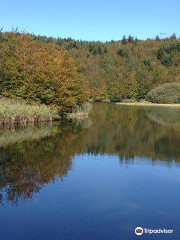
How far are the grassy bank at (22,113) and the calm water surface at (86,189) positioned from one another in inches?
317

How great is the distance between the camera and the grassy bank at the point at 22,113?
115 ft

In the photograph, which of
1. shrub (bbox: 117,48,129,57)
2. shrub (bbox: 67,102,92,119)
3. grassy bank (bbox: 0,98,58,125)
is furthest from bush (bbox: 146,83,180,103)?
shrub (bbox: 117,48,129,57)

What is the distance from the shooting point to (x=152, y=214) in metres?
12.1

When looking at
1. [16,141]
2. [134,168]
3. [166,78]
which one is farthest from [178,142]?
[166,78]

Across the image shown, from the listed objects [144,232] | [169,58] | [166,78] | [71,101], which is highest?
[169,58]

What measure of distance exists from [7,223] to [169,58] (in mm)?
156876

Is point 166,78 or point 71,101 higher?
point 166,78

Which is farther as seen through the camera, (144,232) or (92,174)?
(92,174)

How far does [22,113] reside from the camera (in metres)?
37.0

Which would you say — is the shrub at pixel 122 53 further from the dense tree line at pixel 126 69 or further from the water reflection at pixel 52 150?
the water reflection at pixel 52 150

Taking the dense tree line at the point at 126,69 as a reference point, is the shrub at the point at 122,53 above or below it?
above

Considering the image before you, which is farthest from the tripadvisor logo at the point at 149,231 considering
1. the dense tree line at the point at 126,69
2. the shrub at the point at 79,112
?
the dense tree line at the point at 126,69

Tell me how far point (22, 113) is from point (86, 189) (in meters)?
23.5

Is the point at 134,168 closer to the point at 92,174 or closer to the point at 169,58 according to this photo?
the point at 92,174
